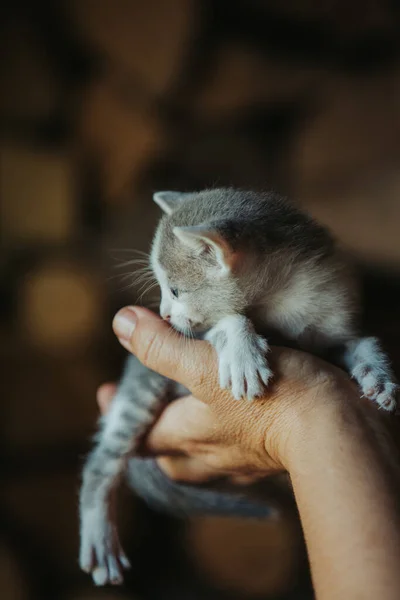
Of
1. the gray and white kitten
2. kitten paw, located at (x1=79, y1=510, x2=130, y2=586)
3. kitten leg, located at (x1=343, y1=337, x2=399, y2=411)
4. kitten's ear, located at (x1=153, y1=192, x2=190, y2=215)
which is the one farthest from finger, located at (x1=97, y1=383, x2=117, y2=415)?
kitten leg, located at (x1=343, y1=337, x2=399, y2=411)

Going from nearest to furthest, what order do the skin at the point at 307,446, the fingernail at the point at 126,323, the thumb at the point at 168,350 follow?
the skin at the point at 307,446
the thumb at the point at 168,350
the fingernail at the point at 126,323

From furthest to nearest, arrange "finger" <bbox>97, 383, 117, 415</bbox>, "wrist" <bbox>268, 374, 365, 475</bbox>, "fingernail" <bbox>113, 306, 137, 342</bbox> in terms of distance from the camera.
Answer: "finger" <bbox>97, 383, 117, 415</bbox>
"fingernail" <bbox>113, 306, 137, 342</bbox>
"wrist" <bbox>268, 374, 365, 475</bbox>

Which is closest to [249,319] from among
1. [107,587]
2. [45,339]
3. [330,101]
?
[45,339]

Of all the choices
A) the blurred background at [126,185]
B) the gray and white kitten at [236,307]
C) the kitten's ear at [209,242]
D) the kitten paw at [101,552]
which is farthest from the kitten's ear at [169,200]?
the kitten paw at [101,552]

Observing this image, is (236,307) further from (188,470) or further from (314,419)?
(188,470)

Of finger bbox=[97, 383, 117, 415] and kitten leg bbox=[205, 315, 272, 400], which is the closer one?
kitten leg bbox=[205, 315, 272, 400]

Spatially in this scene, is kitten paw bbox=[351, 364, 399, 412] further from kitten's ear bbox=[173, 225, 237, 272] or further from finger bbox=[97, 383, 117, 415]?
finger bbox=[97, 383, 117, 415]

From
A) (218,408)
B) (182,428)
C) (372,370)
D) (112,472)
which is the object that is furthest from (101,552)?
(372,370)

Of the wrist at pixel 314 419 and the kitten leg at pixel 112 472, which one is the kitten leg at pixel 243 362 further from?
the kitten leg at pixel 112 472
